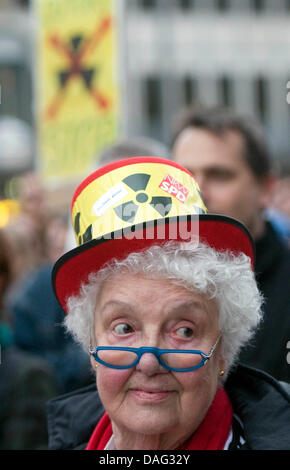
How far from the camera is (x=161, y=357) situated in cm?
188

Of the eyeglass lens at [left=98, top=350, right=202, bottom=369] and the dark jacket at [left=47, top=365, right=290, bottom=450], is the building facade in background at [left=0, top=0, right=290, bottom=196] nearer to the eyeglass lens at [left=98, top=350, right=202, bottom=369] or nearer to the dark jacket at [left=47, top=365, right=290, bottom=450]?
the dark jacket at [left=47, top=365, right=290, bottom=450]

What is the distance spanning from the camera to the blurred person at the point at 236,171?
9.67 feet

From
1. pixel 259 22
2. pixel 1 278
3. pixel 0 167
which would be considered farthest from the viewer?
pixel 259 22

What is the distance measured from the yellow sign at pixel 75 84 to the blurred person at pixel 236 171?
190 centimetres

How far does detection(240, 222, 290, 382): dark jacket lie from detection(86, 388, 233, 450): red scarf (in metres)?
0.40

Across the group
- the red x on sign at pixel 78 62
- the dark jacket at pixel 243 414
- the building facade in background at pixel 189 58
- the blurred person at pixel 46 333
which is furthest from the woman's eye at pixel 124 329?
the building facade in background at pixel 189 58

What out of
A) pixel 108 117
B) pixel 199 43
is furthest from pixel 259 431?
pixel 199 43

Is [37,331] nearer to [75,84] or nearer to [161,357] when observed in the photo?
[161,357]

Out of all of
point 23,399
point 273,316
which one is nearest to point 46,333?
point 23,399

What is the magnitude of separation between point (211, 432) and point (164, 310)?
38 centimetres

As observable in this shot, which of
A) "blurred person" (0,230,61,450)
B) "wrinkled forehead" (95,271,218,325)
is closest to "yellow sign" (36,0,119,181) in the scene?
"blurred person" (0,230,61,450)

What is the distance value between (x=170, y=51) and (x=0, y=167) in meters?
8.20

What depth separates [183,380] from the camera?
1886mm
